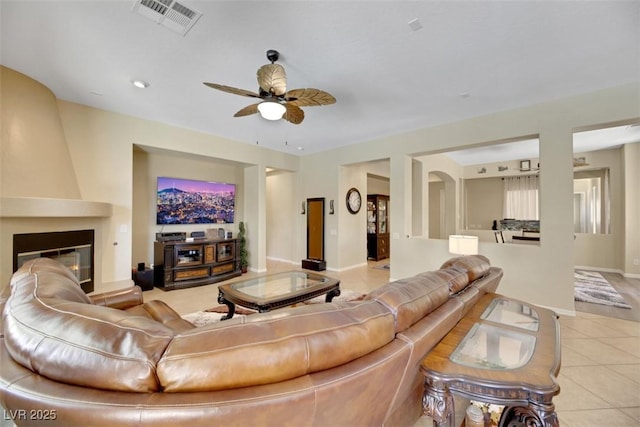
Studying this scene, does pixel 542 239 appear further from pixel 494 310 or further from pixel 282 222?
pixel 282 222

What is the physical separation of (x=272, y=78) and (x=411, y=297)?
7.30 feet

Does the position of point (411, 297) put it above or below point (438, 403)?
above

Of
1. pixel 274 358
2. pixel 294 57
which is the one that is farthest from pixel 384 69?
pixel 274 358

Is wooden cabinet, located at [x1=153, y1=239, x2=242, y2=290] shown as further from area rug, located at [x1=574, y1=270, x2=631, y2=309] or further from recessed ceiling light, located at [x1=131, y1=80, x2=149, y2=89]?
area rug, located at [x1=574, y1=270, x2=631, y2=309]

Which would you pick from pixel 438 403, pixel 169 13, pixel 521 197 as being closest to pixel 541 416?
pixel 438 403

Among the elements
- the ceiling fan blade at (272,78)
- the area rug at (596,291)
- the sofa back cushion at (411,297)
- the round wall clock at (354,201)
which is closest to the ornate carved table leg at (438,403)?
the sofa back cushion at (411,297)

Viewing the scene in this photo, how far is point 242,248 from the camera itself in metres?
6.02

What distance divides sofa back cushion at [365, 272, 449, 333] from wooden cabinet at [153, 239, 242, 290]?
446 cm

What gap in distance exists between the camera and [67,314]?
0.87m

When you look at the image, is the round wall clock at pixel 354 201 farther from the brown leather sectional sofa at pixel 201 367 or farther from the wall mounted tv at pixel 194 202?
the brown leather sectional sofa at pixel 201 367

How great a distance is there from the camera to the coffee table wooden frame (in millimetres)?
981

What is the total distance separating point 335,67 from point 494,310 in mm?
2662

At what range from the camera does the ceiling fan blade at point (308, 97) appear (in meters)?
2.55

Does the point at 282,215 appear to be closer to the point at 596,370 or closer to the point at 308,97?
the point at 308,97
